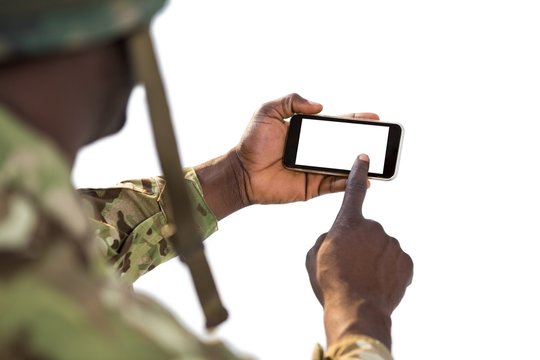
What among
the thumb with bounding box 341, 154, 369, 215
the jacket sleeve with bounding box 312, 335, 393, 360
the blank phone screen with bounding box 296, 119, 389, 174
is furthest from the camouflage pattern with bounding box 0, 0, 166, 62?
the blank phone screen with bounding box 296, 119, 389, 174

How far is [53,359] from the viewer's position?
652 mm

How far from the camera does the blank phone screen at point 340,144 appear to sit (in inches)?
63.0

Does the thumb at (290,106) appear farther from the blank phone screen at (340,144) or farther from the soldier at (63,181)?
the soldier at (63,181)

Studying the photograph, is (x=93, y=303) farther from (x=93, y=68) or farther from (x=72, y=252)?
(x=93, y=68)

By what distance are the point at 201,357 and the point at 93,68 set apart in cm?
24

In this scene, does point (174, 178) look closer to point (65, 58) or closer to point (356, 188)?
point (65, 58)

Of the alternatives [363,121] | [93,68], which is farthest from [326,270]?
[93,68]

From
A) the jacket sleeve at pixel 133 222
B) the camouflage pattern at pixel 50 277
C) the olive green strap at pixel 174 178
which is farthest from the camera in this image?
the jacket sleeve at pixel 133 222

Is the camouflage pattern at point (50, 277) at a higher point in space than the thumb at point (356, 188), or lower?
higher

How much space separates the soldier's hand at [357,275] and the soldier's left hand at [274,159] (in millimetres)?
289

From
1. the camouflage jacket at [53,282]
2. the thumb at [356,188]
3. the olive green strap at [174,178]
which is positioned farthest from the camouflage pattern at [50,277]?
the thumb at [356,188]

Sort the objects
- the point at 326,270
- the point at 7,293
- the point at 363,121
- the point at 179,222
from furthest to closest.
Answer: the point at 363,121
the point at 326,270
the point at 179,222
the point at 7,293

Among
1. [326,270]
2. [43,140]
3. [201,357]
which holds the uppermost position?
[43,140]

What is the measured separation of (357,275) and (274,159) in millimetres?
490
